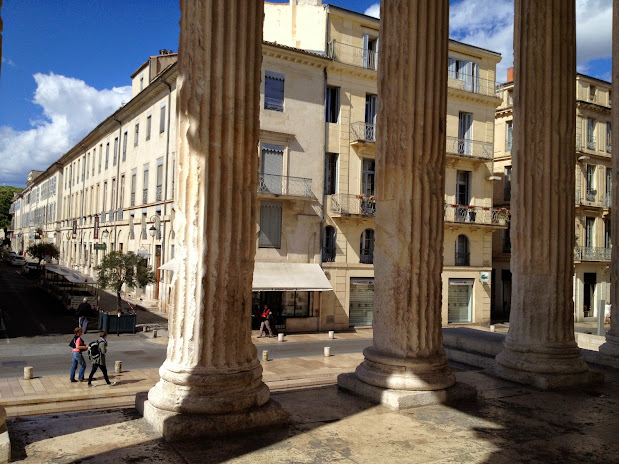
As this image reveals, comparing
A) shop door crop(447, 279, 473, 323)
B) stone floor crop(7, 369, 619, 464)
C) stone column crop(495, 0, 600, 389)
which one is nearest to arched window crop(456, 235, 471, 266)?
shop door crop(447, 279, 473, 323)

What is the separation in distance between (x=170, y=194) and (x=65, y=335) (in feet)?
25.7

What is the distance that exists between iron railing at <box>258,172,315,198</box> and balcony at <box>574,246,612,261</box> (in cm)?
1728

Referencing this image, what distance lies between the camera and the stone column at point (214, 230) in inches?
216

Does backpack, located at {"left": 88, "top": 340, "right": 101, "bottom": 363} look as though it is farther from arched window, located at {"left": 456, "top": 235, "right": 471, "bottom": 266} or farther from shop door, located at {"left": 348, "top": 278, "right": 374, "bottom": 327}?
arched window, located at {"left": 456, "top": 235, "right": 471, "bottom": 266}

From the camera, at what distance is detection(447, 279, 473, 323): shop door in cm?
2738

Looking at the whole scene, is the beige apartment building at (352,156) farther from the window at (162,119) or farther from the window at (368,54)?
the window at (162,119)

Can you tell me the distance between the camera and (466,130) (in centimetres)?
2823

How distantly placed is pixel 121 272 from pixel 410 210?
59.4ft

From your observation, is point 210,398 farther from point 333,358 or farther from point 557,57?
point 333,358

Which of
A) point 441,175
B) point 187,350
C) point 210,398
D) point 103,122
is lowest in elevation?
point 210,398

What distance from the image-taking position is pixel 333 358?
55.3 feet

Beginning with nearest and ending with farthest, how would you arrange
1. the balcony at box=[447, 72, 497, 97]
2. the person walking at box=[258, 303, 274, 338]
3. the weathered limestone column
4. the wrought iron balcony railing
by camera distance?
the weathered limestone column
the person walking at box=[258, 303, 274, 338]
the wrought iron balcony railing
the balcony at box=[447, 72, 497, 97]

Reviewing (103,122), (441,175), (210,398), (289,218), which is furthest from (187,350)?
(103,122)

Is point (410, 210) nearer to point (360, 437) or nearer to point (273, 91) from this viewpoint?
point (360, 437)
